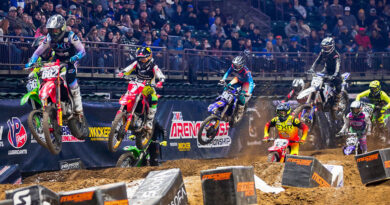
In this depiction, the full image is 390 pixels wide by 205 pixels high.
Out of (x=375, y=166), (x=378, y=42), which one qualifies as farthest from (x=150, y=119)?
(x=378, y=42)

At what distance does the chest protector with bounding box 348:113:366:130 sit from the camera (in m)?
17.0

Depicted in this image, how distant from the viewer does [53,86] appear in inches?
456

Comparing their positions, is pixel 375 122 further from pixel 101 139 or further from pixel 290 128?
pixel 101 139

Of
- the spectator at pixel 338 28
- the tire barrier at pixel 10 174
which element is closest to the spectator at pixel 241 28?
the spectator at pixel 338 28

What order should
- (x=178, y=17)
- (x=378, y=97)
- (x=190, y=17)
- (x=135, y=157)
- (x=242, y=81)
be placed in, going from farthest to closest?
(x=190, y=17), (x=178, y=17), (x=378, y=97), (x=242, y=81), (x=135, y=157)

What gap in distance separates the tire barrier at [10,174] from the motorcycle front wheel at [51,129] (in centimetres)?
135

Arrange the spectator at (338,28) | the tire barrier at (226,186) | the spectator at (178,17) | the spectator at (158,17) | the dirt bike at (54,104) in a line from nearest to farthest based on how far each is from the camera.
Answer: the tire barrier at (226,186), the dirt bike at (54,104), the spectator at (158,17), the spectator at (178,17), the spectator at (338,28)

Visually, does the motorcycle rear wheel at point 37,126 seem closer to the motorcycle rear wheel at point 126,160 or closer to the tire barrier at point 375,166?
the motorcycle rear wheel at point 126,160

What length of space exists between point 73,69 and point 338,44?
47.1ft

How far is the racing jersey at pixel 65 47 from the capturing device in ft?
39.5

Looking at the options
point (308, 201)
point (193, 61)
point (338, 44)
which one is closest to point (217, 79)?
point (193, 61)

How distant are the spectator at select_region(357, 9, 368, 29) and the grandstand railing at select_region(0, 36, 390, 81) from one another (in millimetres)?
2889

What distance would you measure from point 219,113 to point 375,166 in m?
6.35

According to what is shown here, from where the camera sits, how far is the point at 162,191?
7.34m
